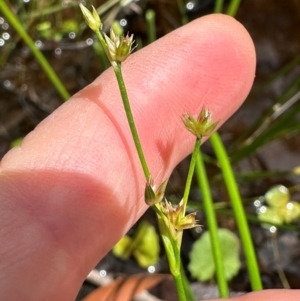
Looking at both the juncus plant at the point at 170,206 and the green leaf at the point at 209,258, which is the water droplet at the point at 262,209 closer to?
the green leaf at the point at 209,258

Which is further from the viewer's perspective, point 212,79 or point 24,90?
point 24,90

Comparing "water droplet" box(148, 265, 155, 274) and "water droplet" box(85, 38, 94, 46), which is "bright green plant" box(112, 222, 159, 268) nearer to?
"water droplet" box(148, 265, 155, 274)

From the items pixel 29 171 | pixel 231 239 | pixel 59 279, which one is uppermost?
pixel 29 171

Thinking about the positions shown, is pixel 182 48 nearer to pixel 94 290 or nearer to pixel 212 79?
pixel 212 79

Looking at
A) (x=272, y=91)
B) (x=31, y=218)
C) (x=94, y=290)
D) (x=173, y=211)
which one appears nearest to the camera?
(x=173, y=211)

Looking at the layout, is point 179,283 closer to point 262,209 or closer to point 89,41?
point 262,209

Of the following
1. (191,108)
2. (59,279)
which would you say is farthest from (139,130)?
(59,279)

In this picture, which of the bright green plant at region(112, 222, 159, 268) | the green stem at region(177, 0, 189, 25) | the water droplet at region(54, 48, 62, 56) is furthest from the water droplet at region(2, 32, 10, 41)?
the bright green plant at region(112, 222, 159, 268)
